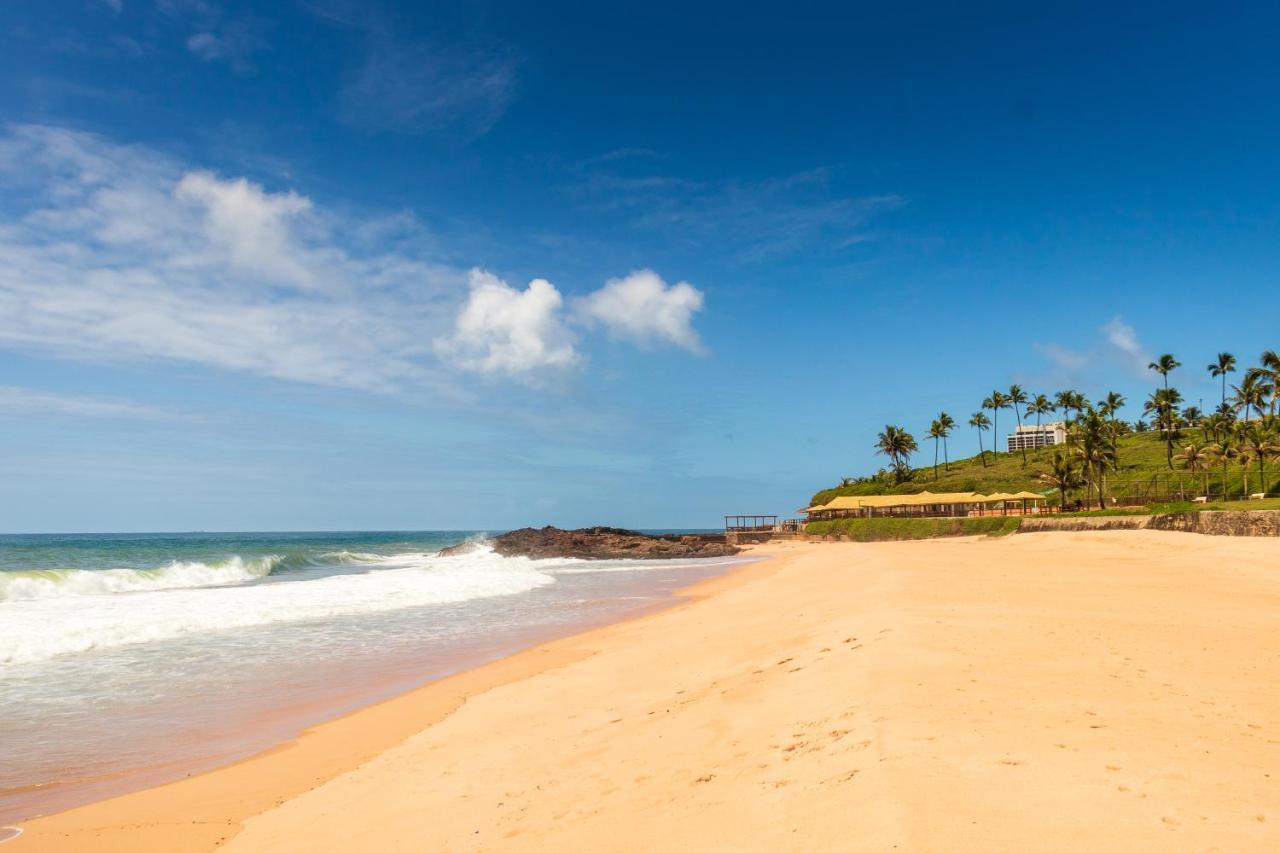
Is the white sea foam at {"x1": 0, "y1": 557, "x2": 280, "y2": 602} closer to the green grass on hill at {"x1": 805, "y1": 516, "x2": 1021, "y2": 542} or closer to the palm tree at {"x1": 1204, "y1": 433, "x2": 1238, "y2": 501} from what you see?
the green grass on hill at {"x1": 805, "y1": 516, "x2": 1021, "y2": 542}

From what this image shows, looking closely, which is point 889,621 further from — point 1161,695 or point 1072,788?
point 1072,788

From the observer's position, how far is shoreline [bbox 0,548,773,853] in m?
6.80

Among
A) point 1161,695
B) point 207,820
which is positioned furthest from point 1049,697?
point 207,820

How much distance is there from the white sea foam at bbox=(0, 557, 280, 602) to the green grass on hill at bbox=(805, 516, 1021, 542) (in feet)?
159

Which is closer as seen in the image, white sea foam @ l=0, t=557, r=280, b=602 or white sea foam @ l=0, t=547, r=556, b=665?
white sea foam @ l=0, t=547, r=556, b=665

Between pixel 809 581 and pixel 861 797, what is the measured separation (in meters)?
23.4

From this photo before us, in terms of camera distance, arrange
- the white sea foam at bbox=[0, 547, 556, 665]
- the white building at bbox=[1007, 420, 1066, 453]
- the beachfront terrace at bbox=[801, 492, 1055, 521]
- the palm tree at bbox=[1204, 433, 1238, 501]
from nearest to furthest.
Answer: the white sea foam at bbox=[0, 547, 556, 665], the palm tree at bbox=[1204, 433, 1238, 501], the beachfront terrace at bbox=[801, 492, 1055, 521], the white building at bbox=[1007, 420, 1066, 453]

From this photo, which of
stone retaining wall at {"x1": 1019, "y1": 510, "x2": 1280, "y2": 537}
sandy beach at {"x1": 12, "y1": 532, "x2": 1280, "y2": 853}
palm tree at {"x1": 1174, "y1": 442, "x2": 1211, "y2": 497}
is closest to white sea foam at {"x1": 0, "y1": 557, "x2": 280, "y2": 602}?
sandy beach at {"x1": 12, "y1": 532, "x2": 1280, "y2": 853}

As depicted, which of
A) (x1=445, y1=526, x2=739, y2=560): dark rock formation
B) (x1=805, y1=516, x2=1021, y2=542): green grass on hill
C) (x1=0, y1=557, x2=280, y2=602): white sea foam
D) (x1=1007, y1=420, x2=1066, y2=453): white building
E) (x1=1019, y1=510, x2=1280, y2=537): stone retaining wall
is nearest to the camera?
(x1=0, y1=557, x2=280, y2=602): white sea foam

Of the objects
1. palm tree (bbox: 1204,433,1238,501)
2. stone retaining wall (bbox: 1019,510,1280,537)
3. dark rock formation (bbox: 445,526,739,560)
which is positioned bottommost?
dark rock formation (bbox: 445,526,739,560)

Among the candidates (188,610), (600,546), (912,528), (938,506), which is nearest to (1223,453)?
(938,506)

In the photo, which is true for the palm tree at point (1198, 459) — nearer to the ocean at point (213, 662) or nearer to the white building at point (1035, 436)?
the ocean at point (213, 662)

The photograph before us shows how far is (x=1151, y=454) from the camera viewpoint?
90938 millimetres

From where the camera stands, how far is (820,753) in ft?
19.2
